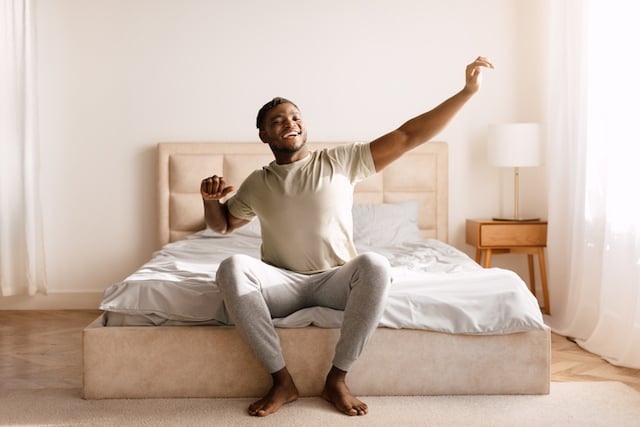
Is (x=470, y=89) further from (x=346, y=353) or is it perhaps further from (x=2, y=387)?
(x=2, y=387)

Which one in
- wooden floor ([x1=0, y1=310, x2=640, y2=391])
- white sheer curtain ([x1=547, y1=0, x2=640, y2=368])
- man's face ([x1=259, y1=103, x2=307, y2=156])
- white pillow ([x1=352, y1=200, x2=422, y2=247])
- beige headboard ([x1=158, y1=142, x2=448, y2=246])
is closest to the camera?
man's face ([x1=259, y1=103, x2=307, y2=156])

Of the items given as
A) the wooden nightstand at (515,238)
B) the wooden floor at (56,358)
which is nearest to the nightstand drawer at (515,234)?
the wooden nightstand at (515,238)

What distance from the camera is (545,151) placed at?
16.1 ft

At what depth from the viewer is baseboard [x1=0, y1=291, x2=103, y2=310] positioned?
492 centimetres

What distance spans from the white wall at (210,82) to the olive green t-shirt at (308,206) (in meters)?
2.05

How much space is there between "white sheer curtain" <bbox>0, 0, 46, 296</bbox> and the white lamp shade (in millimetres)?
2861

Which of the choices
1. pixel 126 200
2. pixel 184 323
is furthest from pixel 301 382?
pixel 126 200

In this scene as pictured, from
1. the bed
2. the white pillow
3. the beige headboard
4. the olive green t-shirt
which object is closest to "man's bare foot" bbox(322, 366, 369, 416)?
the bed

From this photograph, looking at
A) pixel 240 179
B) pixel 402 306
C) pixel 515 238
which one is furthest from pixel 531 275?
pixel 402 306

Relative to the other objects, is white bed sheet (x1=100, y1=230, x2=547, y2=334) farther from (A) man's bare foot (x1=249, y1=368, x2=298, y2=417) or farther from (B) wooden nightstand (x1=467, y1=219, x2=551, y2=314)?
(B) wooden nightstand (x1=467, y1=219, x2=551, y2=314)

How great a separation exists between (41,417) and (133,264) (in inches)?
91.0

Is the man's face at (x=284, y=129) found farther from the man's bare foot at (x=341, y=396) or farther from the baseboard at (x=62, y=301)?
the baseboard at (x=62, y=301)

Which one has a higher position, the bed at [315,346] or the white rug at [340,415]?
the bed at [315,346]

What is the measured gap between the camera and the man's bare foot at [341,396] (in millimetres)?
2670
